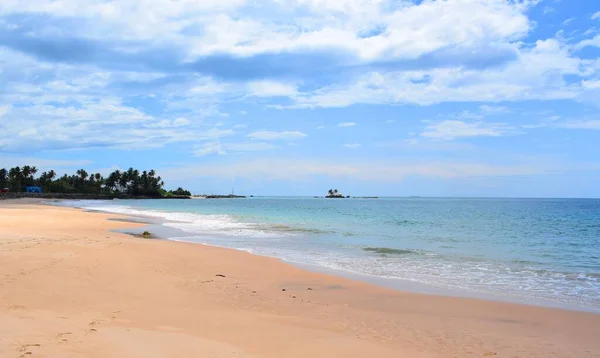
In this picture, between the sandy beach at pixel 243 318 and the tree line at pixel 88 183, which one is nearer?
the sandy beach at pixel 243 318

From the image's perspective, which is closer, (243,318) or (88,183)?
(243,318)

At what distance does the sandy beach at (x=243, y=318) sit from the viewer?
558cm

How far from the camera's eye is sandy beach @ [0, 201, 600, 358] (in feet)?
18.3

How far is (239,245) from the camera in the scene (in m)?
19.7

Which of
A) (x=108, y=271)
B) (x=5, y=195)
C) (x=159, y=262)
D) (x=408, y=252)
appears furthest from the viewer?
(x=5, y=195)

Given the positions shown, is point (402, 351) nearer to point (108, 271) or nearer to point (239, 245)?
point (108, 271)

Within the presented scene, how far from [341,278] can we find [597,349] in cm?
628

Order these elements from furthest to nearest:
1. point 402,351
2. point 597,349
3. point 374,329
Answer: point 374,329, point 597,349, point 402,351

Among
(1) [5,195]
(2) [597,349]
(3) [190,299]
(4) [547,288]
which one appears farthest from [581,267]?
(1) [5,195]

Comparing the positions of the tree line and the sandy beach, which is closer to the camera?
the sandy beach

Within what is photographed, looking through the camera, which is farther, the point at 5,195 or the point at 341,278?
the point at 5,195

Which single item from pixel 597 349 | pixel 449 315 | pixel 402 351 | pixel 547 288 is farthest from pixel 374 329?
pixel 547 288

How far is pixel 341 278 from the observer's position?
11945mm

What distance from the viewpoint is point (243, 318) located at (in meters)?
7.27
